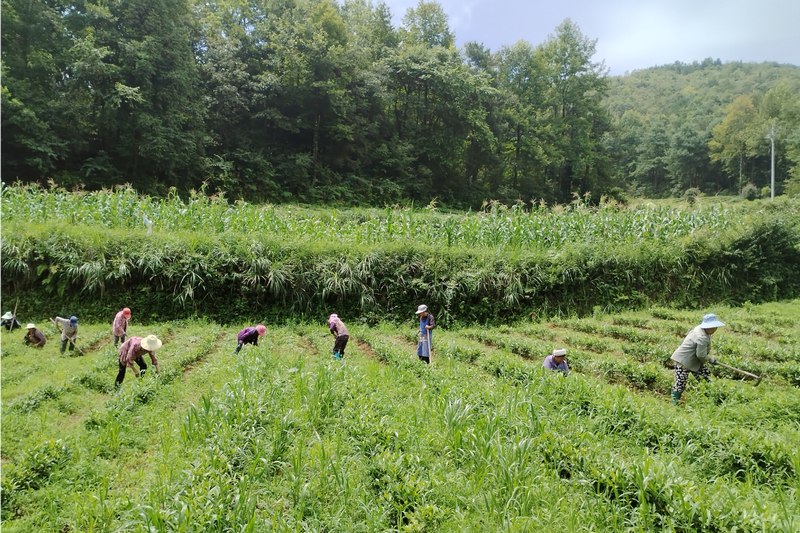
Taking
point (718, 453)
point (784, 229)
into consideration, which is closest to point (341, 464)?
point (718, 453)

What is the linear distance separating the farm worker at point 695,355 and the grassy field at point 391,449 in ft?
0.87

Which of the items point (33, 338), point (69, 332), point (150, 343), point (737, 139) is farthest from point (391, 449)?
point (737, 139)

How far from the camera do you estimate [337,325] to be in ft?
31.4

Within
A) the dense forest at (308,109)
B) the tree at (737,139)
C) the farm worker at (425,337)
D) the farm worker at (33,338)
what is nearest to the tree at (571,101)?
the dense forest at (308,109)

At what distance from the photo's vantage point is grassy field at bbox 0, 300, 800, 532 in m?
3.58

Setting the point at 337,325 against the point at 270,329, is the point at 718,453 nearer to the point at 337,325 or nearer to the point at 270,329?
the point at 337,325

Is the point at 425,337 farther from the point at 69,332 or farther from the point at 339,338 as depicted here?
the point at 69,332

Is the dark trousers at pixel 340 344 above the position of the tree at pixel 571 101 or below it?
below

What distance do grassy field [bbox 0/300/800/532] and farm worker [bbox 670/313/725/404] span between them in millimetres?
266

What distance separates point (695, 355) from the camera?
7594 millimetres

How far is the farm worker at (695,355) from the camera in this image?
7391 millimetres

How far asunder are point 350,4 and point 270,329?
4787 centimetres

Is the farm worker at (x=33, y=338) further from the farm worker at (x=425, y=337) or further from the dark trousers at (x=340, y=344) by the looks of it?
the farm worker at (x=425, y=337)

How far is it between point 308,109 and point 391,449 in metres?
34.6
